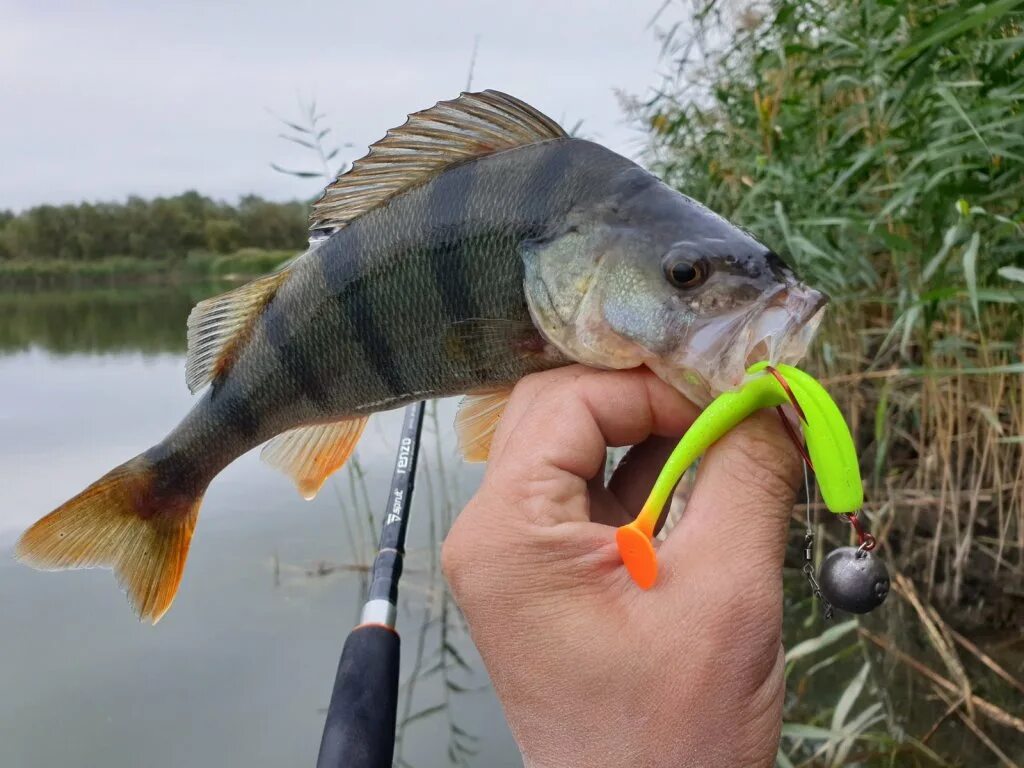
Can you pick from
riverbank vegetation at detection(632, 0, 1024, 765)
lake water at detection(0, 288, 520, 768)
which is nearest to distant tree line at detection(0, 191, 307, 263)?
lake water at detection(0, 288, 520, 768)

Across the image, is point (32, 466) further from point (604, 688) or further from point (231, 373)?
point (604, 688)

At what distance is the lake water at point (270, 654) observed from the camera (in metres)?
3.31

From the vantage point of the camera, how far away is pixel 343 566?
4.82 meters

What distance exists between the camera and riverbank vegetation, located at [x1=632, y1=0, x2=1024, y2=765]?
8.43ft

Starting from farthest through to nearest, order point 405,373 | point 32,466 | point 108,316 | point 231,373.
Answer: point 108,316, point 32,466, point 231,373, point 405,373

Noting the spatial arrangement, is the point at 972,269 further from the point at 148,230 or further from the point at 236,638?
the point at 148,230

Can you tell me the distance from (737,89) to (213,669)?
3.97m

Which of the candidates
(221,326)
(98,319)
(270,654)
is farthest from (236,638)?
(98,319)

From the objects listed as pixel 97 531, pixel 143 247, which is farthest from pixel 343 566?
pixel 143 247

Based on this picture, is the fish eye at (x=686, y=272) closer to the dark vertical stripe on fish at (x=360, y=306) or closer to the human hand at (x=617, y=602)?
the human hand at (x=617, y=602)

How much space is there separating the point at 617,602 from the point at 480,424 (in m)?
0.54

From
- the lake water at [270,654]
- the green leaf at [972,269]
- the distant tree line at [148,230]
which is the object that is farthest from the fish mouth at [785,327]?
the distant tree line at [148,230]

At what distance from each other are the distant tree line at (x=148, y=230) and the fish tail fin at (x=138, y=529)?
18.8m

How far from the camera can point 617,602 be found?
1.01 m
